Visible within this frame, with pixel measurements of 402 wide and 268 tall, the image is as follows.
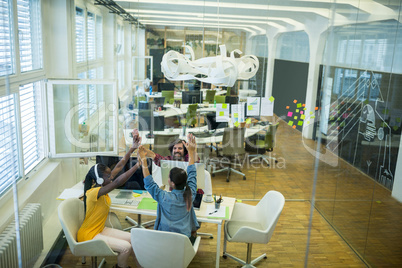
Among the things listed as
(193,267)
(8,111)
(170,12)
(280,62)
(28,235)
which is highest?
(170,12)

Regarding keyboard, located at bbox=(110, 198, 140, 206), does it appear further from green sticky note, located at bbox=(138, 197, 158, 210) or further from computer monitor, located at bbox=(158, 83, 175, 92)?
computer monitor, located at bbox=(158, 83, 175, 92)

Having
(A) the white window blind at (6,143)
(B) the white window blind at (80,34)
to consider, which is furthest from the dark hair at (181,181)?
(B) the white window blind at (80,34)

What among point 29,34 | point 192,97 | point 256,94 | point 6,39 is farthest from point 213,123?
point 6,39

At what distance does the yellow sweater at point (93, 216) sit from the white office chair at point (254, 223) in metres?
1.36

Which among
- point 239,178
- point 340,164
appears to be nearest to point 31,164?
point 239,178

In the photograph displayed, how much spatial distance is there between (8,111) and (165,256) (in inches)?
71.5

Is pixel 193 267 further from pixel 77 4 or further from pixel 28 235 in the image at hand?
pixel 77 4

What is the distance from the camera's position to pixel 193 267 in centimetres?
412

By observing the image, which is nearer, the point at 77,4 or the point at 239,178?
the point at 77,4

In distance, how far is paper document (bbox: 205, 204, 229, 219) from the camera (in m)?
3.86

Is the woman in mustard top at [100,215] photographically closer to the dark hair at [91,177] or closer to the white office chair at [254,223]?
the dark hair at [91,177]

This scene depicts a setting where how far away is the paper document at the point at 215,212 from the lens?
3.86 meters

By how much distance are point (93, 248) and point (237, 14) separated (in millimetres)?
3955

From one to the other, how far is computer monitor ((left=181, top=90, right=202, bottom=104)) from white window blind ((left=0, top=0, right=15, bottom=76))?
2.94m
